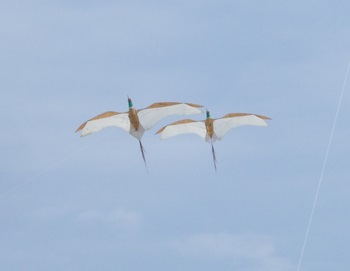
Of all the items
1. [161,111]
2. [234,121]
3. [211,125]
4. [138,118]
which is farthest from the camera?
[234,121]

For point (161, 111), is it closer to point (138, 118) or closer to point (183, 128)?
point (138, 118)

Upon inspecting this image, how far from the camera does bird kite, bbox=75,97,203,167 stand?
86.2m

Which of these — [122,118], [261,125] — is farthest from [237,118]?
[122,118]

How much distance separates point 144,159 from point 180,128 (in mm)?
9234

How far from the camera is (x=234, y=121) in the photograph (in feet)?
295

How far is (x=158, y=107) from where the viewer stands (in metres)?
87.5

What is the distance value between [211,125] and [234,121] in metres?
2.08

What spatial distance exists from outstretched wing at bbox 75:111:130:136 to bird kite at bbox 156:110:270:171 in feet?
10.6

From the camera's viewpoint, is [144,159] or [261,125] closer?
[144,159]

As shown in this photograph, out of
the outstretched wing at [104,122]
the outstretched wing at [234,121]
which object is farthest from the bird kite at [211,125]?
the outstretched wing at [104,122]

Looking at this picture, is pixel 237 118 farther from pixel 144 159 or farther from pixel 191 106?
pixel 144 159

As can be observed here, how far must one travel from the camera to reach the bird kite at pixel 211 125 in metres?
88.8

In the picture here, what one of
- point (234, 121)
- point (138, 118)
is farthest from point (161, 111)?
point (234, 121)

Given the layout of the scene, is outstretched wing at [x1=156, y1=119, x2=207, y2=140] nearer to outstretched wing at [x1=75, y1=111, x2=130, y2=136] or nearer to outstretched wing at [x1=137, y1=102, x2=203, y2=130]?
outstretched wing at [x1=137, y1=102, x2=203, y2=130]
